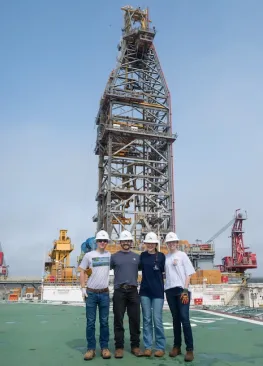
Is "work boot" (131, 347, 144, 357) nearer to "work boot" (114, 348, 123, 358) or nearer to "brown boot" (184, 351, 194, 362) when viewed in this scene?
"work boot" (114, 348, 123, 358)

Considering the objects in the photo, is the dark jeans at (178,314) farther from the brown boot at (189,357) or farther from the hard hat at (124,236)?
the hard hat at (124,236)

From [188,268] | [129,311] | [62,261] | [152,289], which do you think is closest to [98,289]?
[129,311]

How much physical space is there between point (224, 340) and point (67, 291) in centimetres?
2597

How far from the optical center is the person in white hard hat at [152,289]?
5.25m

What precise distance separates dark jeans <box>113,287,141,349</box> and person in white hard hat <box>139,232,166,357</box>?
0.12 metres

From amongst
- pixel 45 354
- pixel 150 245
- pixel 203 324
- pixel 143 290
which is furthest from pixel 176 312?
pixel 203 324

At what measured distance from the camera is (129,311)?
5.39 metres

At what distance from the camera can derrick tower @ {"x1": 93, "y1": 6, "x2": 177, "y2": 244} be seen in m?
38.9

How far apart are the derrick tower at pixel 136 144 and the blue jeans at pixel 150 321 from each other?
102 ft

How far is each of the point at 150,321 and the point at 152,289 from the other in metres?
0.50

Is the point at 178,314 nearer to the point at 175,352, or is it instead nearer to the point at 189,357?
the point at 175,352

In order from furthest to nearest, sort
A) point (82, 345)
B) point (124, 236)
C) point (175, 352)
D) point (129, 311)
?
point (82, 345), point (124, 236), point (129, 311), point (175, 352)

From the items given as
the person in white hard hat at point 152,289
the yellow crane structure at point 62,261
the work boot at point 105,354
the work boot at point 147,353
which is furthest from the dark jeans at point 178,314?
the yellow crane structure at point 62,261

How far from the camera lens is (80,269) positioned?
5.41 m
